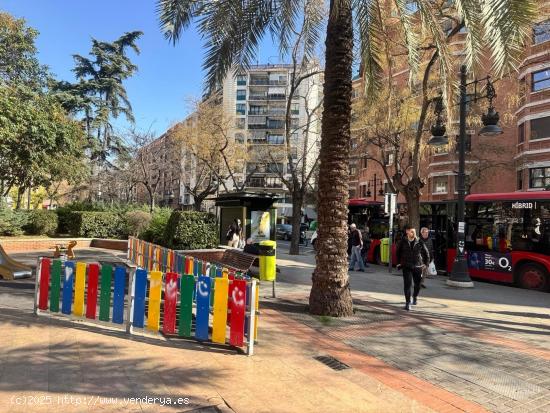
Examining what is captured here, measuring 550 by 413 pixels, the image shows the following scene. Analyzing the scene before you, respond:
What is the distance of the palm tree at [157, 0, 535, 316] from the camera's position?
22.8ft

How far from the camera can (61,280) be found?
6910 millimetres

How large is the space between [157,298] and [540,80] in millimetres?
36186

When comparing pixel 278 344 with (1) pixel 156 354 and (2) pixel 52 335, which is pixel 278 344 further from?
(2) pixel 52 335

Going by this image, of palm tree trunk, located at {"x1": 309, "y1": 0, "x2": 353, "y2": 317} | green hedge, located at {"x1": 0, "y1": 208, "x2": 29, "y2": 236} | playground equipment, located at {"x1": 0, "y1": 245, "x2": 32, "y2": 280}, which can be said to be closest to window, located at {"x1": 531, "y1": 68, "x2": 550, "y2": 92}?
palm tree trunk, located at {"x1": 309, "y1": 0, "x2": 353, "y2": 317}

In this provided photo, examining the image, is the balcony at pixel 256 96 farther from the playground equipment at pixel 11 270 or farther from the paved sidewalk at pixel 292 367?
the paved sidewalk at pixel 292 367

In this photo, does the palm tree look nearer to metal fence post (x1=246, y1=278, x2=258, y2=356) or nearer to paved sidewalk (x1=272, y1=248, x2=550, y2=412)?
paved sidewalk (x1=272, y1=248, x2=550, y2=412)

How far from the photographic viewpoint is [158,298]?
6.24 meters

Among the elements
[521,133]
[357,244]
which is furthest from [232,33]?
[521,133]

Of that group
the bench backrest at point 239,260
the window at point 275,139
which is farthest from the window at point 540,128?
the window at point 275,139

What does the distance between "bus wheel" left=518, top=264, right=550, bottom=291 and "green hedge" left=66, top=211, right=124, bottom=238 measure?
694 inches

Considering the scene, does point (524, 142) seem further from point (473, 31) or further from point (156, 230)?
point (473, 31)

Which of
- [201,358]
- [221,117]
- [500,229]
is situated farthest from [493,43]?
[221,117]

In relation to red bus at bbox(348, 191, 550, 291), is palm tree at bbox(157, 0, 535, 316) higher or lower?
higher

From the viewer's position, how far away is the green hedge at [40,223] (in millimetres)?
22328
